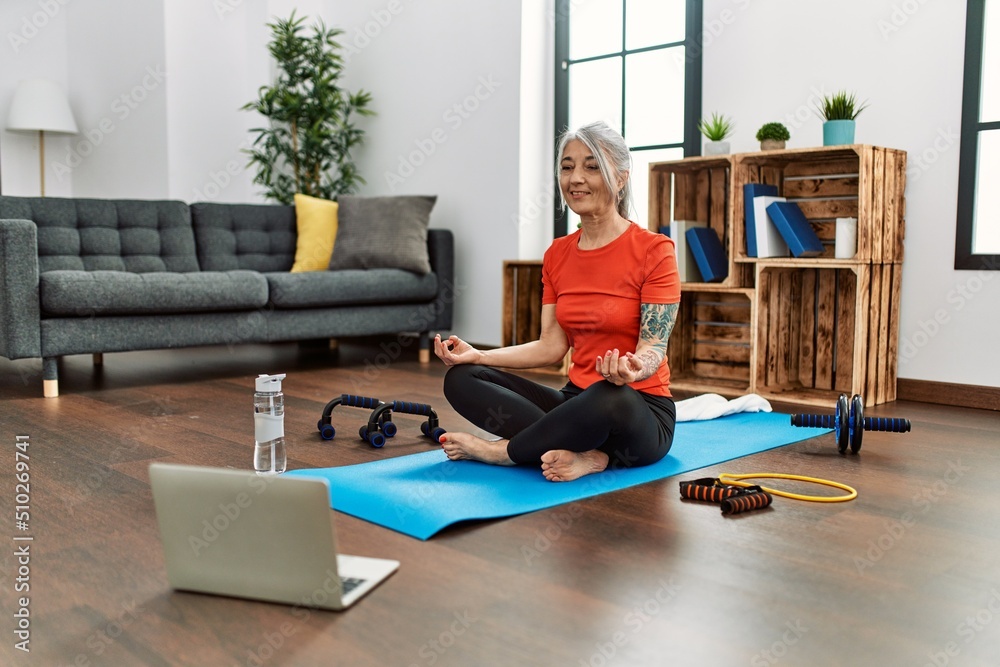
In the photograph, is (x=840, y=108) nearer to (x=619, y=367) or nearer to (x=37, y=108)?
Answer: (x=619, y=367)

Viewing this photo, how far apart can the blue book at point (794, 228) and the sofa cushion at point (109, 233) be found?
278 cm

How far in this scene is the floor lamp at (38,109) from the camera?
6.27m

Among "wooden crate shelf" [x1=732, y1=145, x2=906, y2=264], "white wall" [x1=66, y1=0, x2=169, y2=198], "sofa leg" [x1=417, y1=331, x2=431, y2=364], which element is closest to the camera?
"wooden crate shelf" [x1=732, y1=145, x2=906, y2=264]

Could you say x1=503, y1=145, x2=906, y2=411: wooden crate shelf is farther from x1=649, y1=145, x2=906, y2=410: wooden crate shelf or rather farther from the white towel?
the white towel

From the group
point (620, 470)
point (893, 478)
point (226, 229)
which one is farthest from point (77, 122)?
point (893, 478)

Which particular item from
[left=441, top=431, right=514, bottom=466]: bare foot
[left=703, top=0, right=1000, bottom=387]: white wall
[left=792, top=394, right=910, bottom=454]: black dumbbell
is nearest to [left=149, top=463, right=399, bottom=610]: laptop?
[left=441, top=431, right=514, bottom=466]: bare foot

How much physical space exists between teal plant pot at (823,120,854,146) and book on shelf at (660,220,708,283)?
710 mm

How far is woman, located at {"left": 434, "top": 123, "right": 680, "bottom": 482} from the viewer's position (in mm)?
2158

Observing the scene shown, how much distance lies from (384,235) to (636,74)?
153 cm

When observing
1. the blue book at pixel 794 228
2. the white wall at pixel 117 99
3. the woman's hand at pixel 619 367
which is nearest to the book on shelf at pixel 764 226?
the blue book at pixel 794 228

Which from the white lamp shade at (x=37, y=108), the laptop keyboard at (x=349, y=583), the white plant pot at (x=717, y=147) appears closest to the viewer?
the laptop keyboard at (x=349, y=583)

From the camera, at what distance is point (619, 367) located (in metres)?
1.97

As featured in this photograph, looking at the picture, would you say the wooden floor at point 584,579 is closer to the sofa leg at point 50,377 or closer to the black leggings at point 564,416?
the black leggings at point 564,416

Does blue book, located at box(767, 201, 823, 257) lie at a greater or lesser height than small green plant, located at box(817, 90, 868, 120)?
lesser
